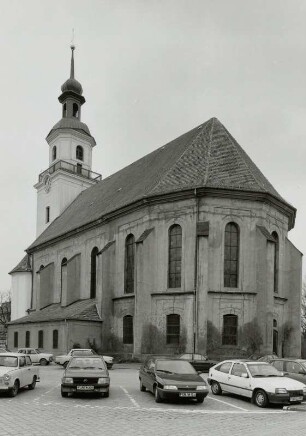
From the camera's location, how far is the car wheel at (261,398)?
1422cm

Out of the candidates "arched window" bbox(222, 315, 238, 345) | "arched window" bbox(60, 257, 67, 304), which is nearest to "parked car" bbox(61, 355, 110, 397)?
"arched window" bbox(222, 315, 238, 345)

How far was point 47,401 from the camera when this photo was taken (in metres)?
14.3

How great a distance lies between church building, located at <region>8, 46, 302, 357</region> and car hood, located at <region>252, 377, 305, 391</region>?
15.3 metres

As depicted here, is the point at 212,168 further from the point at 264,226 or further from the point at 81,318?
the point at 81,318

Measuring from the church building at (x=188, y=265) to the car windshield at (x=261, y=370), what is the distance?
1435 cm

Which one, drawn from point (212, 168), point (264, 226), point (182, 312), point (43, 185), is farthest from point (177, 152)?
point (43, 185)

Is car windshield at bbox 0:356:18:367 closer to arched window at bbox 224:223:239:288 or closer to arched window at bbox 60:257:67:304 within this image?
arched window at bbox 224:223:239:288

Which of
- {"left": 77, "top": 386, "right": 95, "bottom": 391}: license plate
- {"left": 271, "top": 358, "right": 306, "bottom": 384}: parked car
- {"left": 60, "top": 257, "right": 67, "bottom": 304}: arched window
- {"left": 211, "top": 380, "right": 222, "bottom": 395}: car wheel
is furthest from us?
{"left": 60, "top": 257, "right": 67, "bottom": 304}: arched window

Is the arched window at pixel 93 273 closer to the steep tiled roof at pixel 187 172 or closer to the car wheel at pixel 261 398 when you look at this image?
the steep tiled roof at pixel 187 172

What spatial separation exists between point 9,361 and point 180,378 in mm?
5804

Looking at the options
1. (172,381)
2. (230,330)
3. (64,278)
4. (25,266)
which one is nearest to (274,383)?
(172,381)

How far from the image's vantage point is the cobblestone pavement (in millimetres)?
10164

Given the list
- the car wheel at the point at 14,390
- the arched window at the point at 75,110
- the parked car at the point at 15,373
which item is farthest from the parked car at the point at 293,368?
the arched window at the point at 75,110

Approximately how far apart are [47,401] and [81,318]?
2148cm
